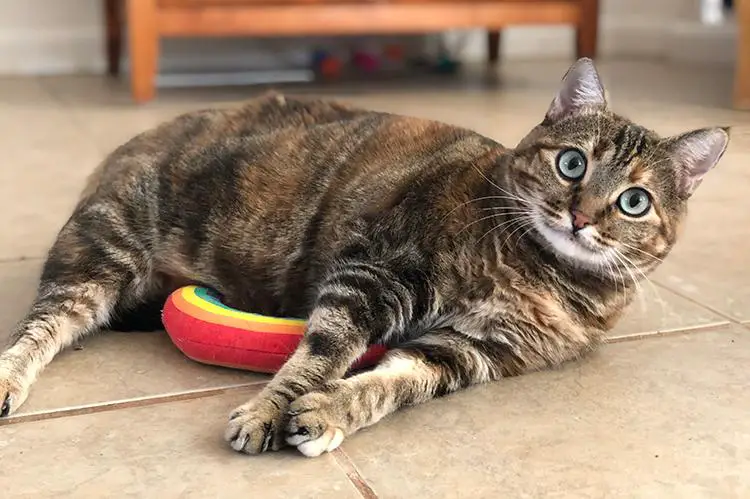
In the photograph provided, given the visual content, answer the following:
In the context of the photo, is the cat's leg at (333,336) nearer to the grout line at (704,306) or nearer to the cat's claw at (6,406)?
the cat's claw at (6,406)

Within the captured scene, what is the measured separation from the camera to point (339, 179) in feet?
5.85

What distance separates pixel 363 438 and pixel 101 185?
81 cm

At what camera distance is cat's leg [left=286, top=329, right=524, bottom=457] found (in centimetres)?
131

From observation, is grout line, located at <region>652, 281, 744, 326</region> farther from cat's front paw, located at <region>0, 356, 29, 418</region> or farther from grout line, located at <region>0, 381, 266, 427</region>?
cat's front paw, located at <region>0, 356, 29, 418</region>

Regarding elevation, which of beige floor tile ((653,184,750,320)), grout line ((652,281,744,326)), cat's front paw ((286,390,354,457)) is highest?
cat's front paw ((286,390,354,457))

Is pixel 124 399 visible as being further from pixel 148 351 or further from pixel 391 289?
pixel 391 289

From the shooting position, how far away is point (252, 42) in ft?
17.2

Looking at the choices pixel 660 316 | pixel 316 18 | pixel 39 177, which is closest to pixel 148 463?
pixel 660 316

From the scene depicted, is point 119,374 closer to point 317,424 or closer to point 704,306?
point 317,424

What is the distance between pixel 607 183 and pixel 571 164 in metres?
0.08

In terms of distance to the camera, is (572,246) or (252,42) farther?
(252,42)

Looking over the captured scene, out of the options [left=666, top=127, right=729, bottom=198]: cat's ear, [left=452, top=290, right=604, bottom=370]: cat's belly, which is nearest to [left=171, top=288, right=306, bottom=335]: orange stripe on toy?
[left=452, top=290, right=604, bottom=370]: cat's belly

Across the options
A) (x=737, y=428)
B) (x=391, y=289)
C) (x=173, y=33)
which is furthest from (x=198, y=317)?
(x=173, y=33)

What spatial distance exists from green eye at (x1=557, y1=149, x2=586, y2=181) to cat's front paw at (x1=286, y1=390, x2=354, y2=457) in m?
0.54
